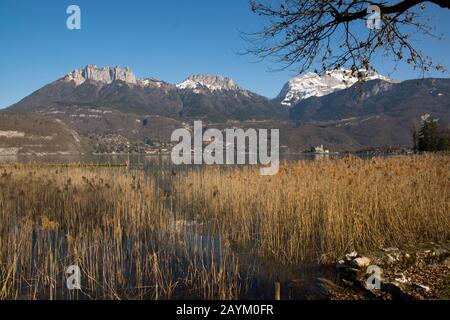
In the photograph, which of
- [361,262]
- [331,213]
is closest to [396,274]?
[361,262]

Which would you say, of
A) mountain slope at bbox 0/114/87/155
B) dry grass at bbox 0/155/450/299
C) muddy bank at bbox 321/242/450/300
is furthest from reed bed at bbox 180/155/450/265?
mountain slope at bbox 0/114/87/155

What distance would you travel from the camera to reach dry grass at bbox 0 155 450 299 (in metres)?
6.15

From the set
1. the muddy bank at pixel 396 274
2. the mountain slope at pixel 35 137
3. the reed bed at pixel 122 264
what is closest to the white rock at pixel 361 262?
the muddy bank at pixel 396 274

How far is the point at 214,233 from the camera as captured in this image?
32.6ft

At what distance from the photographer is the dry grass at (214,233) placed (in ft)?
20.2

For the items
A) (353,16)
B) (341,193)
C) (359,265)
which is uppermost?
(353,16)

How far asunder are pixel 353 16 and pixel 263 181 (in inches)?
315

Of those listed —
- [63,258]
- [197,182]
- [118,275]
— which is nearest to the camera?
[118,275]

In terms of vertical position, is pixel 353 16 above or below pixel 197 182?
above

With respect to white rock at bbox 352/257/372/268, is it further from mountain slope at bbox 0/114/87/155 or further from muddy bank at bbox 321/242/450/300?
mountain slope at bbox 0/114/87/155
